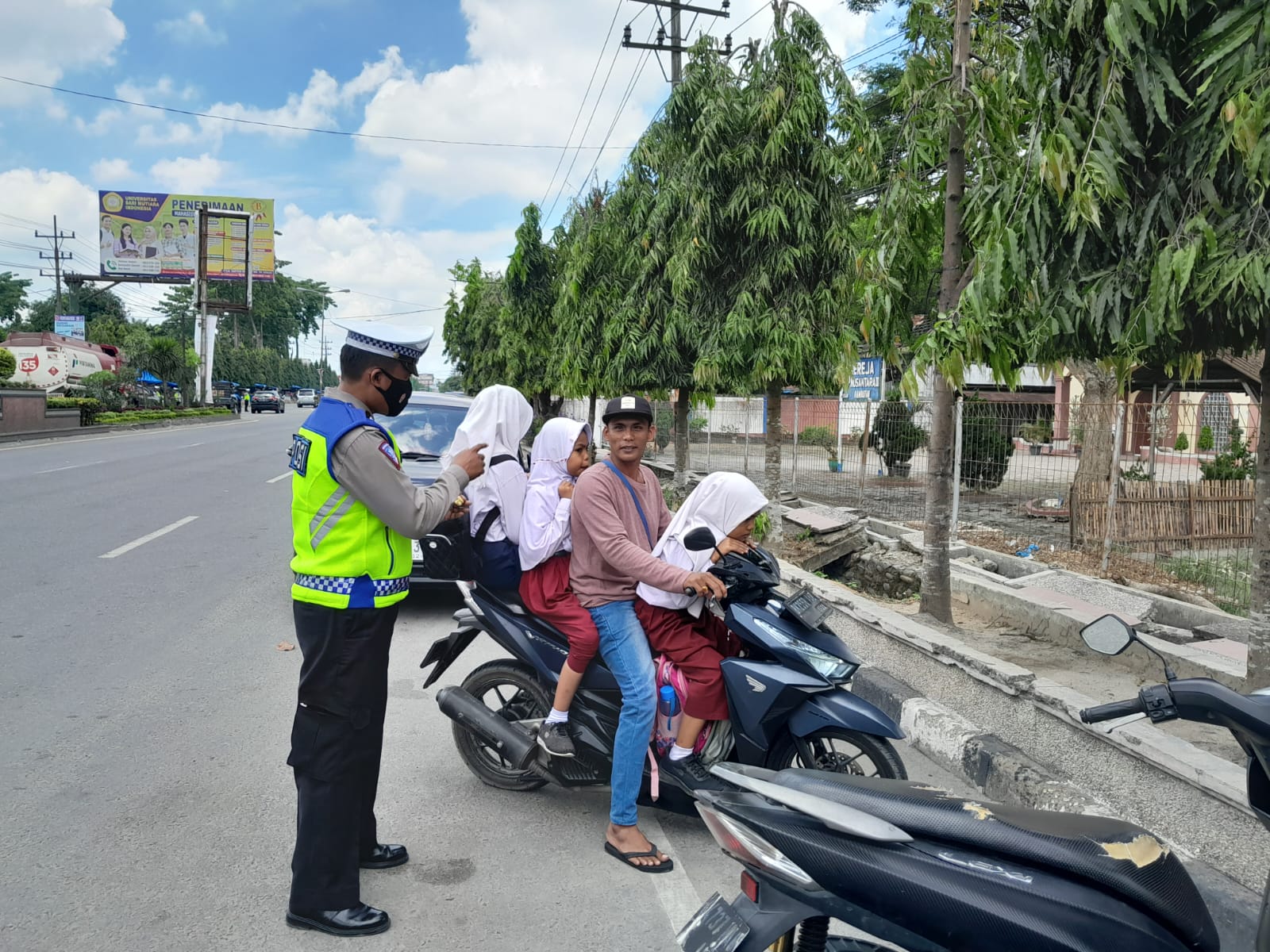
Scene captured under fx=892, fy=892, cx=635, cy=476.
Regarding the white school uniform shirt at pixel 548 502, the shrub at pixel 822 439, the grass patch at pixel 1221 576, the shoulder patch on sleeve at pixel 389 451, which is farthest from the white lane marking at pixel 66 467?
the grass patch at pixel 1221 576

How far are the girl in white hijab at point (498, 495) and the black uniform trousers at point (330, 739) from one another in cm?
86

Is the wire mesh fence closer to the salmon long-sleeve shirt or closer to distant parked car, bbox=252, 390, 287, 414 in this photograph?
the salmon long-sleeve shirt

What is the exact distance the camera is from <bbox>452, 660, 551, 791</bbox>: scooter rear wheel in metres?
3.73

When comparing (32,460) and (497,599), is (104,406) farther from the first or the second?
(497,599)

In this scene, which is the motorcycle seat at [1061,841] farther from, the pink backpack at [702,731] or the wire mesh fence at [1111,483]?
the wire mesh fence at [1111,483]

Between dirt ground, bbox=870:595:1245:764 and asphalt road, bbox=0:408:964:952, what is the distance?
4.20ft

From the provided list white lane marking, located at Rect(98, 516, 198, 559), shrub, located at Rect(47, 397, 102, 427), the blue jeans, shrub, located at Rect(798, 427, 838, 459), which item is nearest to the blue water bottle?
the blue jeans

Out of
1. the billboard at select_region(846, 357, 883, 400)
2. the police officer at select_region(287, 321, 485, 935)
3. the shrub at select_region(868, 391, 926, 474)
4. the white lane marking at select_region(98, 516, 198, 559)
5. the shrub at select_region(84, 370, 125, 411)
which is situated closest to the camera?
the police officer at select_region(287, 321, 485, 935)

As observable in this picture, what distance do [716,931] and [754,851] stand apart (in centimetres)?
18

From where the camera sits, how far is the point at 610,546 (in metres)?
3.26

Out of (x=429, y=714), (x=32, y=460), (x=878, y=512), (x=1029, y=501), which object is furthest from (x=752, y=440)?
(x=429, y=714)

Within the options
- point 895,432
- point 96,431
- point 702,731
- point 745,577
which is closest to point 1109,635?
point 745,577

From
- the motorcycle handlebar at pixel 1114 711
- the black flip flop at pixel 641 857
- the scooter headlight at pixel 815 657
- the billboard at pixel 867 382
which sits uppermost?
the billboard at pixel 867 382

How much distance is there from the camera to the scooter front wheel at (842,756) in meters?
3.14
